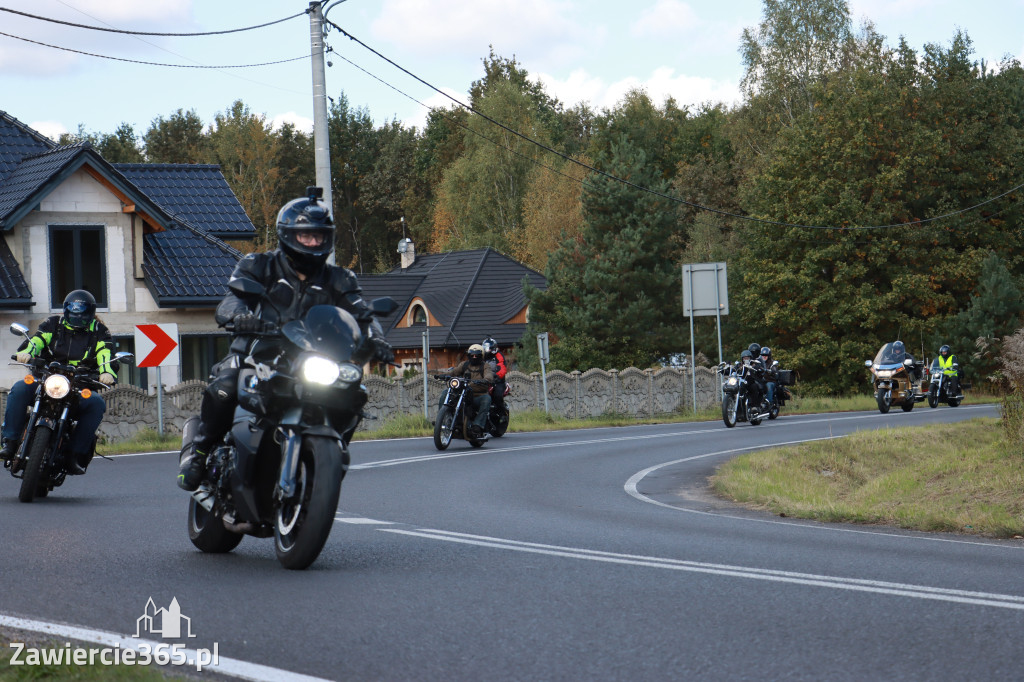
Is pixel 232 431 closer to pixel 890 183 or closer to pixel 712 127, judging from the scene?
pixel 890 183

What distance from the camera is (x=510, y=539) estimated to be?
8516 mm

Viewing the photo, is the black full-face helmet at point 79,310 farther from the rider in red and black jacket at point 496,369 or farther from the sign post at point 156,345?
the sign post at point 156,345

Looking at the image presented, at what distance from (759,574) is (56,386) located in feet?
22.2

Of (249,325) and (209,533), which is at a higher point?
(249,325)

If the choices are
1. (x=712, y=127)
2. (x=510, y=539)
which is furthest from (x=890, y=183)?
(x=510, y=539)

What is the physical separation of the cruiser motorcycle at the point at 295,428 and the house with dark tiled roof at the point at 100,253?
21800 mm

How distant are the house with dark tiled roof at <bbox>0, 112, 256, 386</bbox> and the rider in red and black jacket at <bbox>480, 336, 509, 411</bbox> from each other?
34.0ft

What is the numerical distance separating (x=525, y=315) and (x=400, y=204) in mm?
27790

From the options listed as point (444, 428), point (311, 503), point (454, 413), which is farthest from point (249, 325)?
point (454, 413)

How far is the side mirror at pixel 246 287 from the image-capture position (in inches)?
262

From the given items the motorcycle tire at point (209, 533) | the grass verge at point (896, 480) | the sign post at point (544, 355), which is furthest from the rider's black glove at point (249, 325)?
the sign post at point (544, 355)

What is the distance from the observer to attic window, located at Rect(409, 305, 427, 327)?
61606mm

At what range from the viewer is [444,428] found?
771 inches

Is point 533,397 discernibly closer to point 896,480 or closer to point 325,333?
point 896,480
